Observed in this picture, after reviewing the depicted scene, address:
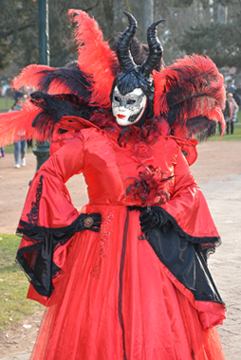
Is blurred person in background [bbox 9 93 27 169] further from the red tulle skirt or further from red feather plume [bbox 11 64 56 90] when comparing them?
the red tulle skirt

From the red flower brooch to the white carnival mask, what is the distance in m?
0.34

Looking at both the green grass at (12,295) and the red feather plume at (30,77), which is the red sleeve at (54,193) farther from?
the green grass at (12,295)

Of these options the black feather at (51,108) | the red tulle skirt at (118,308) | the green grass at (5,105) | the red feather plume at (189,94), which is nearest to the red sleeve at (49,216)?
the red tulle skirt at (118,308)

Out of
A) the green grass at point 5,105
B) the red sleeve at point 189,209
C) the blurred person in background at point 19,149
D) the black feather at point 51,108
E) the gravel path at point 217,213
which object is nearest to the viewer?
the red sleeve at point 189,209

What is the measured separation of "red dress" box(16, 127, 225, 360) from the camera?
2.50 m

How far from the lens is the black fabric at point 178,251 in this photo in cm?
266

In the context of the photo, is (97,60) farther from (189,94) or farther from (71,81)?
(189,94)

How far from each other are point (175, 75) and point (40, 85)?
35.2 inches

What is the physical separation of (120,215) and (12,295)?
2188 mm

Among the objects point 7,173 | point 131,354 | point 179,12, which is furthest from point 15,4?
point 179,12

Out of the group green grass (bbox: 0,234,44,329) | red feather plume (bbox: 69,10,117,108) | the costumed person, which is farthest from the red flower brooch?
green grass (bbox: 0,234,44,329)

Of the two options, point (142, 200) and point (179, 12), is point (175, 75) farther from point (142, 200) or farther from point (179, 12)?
point (179, 12)

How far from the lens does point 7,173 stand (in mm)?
11656

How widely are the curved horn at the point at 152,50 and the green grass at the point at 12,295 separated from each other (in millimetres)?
2388
